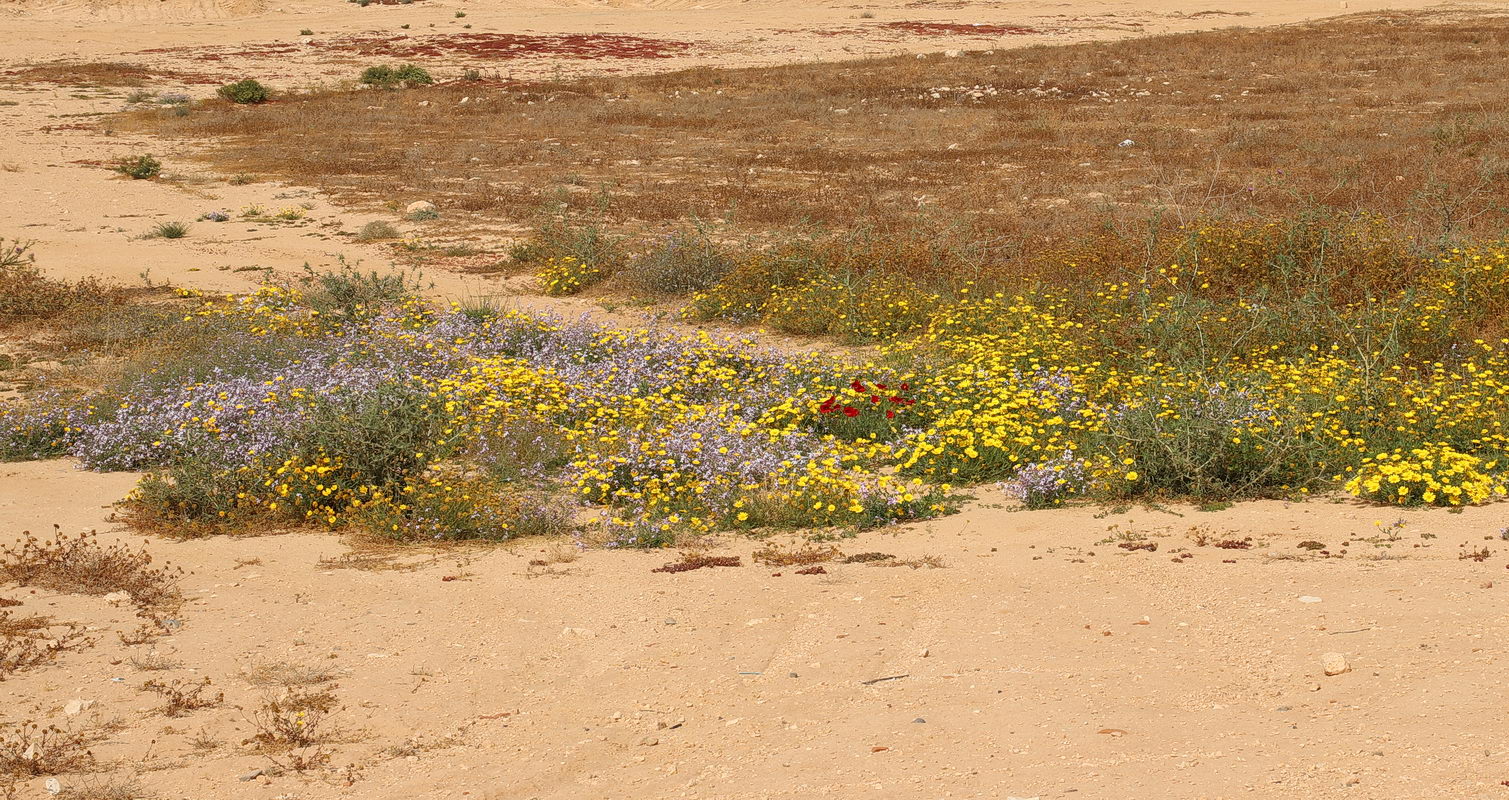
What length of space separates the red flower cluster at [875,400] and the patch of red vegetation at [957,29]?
42034 mm

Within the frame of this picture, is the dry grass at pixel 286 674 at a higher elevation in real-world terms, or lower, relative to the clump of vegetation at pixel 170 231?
lower

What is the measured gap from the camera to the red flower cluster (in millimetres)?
8281

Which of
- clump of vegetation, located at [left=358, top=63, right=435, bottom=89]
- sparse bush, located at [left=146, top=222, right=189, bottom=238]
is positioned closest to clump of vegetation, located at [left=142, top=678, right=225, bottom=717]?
sparse bush, located at [left=146, top=222, right=189, bottom=238]

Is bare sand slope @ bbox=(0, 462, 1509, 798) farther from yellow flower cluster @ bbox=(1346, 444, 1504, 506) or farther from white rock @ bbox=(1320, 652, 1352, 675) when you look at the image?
yellow flower cluster @ bbox=(1346, 444, 1504, 506)

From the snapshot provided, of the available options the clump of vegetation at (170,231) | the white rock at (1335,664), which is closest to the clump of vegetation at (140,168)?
the clump of vegetation at (170,231)

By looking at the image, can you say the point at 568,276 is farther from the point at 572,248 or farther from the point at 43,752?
the point at 43,752

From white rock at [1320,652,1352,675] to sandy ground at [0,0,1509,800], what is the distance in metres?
0.04

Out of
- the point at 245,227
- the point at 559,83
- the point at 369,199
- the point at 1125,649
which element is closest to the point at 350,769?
the point at 1125,649

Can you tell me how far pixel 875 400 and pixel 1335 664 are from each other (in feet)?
14.1

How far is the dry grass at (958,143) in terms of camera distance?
51.2 feet

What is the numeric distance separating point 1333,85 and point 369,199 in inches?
823

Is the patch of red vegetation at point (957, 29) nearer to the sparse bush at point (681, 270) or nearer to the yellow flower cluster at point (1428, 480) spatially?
the sparse bush at point (681, 270)

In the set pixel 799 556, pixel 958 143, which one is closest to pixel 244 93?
pixel 958 143

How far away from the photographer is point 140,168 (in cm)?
2034
